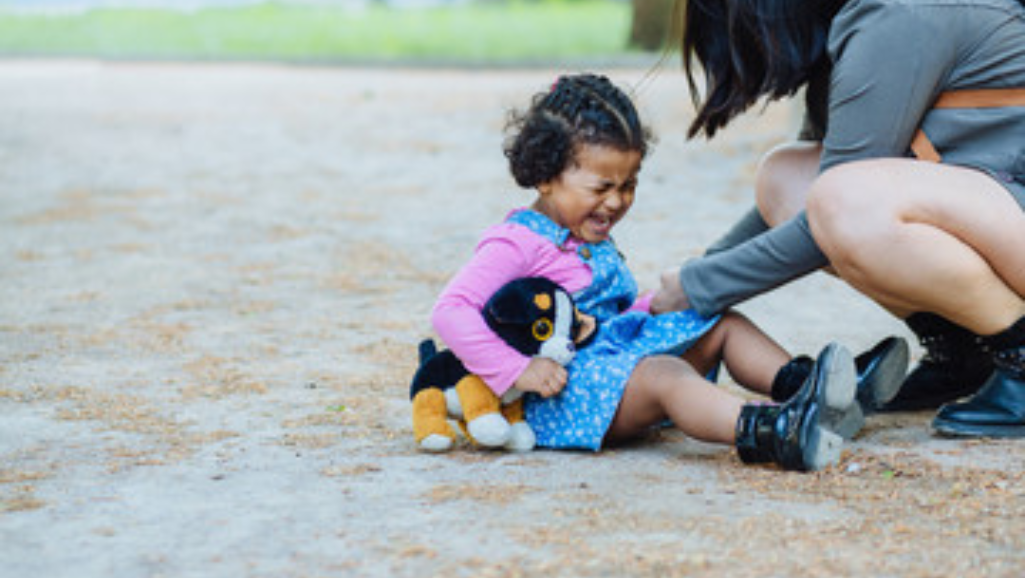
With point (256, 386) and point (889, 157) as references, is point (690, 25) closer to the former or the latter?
point (889, 157)

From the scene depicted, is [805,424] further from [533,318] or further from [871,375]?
[533,318]

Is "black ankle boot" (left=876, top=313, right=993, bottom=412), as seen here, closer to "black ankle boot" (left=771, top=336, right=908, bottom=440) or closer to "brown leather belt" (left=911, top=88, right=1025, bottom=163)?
"black ankle boot" (left=771, top=336, right=908, bottom=440)

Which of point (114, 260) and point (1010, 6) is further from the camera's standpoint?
point (114, 260)

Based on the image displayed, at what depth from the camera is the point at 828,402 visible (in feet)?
9.71

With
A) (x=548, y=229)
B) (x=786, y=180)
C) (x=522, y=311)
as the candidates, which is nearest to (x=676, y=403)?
(x=522, y=311)

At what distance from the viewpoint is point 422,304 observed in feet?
16.3

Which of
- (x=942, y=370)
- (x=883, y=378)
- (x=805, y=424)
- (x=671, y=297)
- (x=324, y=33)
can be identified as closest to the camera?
(x=805, y=424)

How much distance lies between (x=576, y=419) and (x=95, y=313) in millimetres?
2179

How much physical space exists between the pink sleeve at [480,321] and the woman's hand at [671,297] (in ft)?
1.27

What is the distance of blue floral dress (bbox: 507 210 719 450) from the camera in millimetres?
3172

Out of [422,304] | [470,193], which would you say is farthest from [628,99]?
[470,193]

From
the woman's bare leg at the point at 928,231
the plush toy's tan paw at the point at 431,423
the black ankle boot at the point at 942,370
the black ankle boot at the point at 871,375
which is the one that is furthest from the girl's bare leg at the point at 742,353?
the plush toy's tan paw at the point at 431,423

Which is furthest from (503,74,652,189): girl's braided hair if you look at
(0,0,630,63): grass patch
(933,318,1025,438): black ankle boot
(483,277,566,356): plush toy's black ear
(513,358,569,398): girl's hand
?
(0,0,630,63): grass patch

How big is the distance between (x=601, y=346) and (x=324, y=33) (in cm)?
1737
